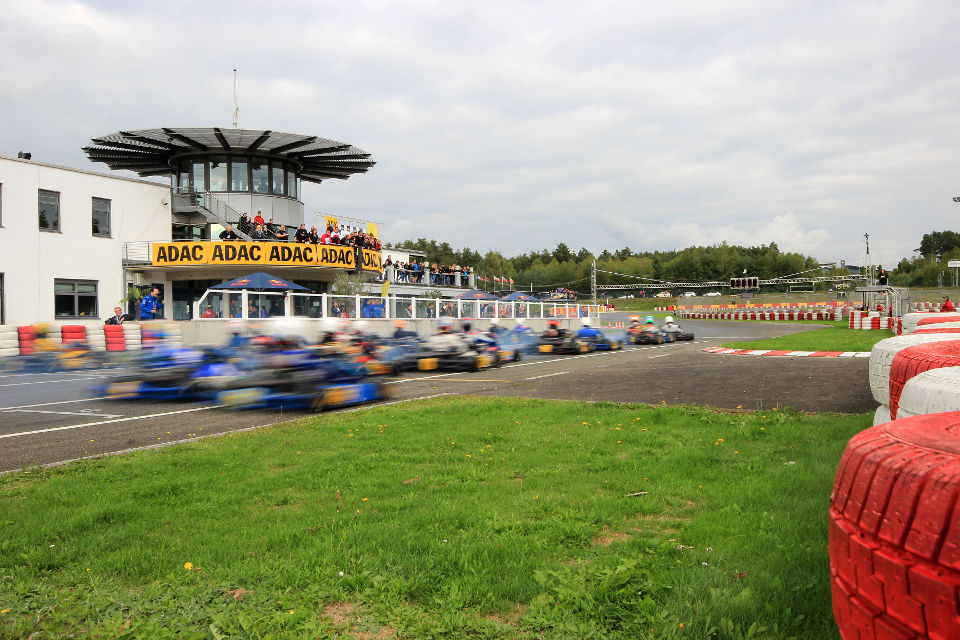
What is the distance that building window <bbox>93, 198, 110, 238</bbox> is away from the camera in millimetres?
32406

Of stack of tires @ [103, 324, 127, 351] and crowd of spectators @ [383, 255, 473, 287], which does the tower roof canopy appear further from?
stack of tires @ [103, 324, 127, 351]

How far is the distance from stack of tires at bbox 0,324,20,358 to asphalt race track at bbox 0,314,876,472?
9.70ft

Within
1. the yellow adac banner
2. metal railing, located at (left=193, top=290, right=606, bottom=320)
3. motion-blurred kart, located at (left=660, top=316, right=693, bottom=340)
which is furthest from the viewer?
the yellow adac banner

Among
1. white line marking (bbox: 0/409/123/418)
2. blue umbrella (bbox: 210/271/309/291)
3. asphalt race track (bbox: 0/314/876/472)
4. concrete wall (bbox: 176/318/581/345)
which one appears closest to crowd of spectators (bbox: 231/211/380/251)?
blue umbrella (bbox: 210/271/309/291)

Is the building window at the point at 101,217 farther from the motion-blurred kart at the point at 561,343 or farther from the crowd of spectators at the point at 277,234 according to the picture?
the motion-blurred kart at the point at 561,343

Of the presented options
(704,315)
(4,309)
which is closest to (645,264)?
(704,315)

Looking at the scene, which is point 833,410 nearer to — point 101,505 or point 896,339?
point 896,339

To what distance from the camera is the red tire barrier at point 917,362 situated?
10.9 feet

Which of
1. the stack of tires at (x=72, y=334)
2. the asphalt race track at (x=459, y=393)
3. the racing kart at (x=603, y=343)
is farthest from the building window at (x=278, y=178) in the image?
the asphalt race track at (x=459, y=393)

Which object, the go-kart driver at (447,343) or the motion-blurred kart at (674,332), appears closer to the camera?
the go-kart driver at (447,343)

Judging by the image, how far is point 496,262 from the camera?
148000 mm

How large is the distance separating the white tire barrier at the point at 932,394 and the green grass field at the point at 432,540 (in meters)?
0.95

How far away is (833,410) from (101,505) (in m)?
8.37

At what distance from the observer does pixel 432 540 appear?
390 centimetres
